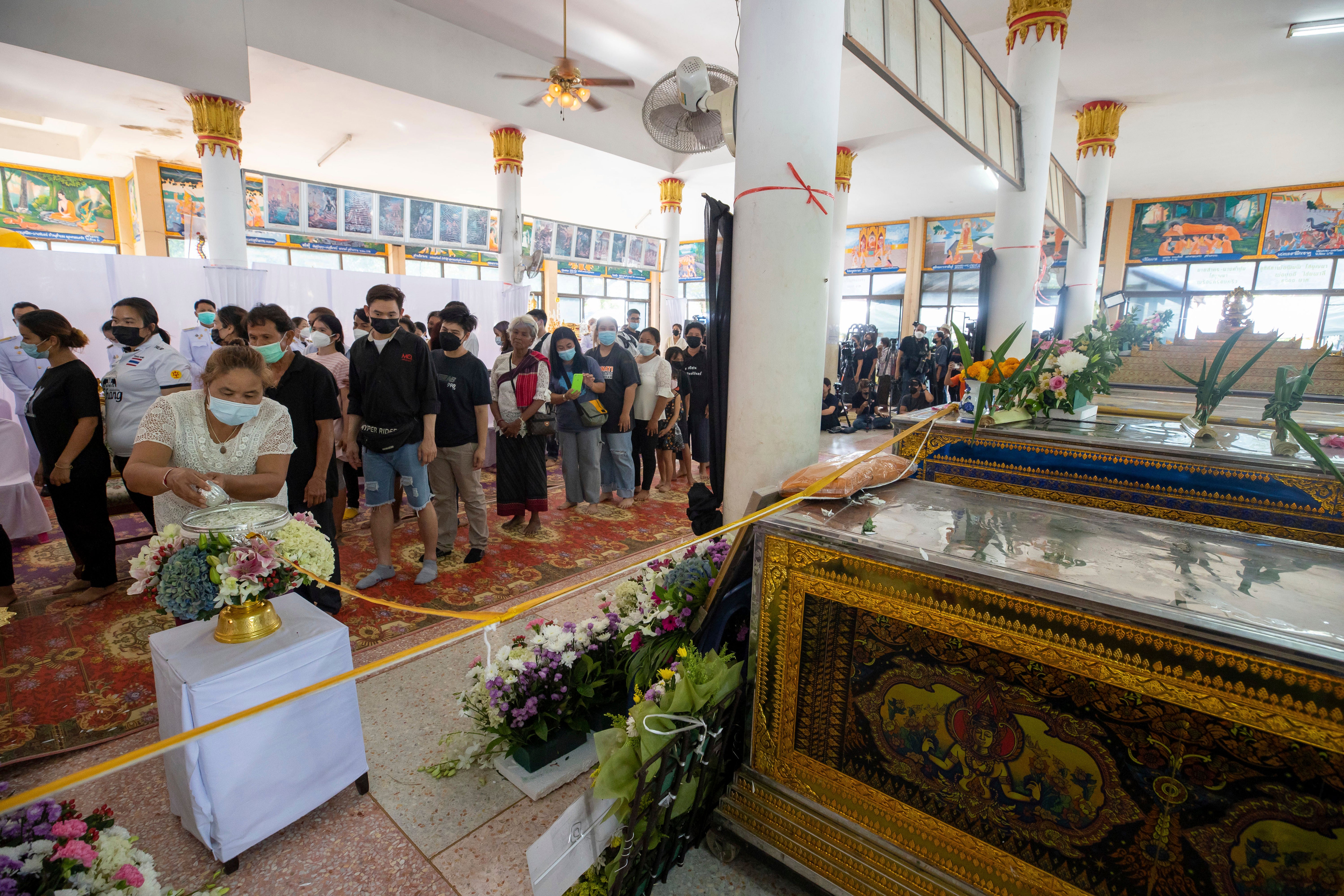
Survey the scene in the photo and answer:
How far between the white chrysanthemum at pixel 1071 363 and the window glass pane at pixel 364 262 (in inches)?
609

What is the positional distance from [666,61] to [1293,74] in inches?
329

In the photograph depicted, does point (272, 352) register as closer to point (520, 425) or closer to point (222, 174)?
point (520, 425)

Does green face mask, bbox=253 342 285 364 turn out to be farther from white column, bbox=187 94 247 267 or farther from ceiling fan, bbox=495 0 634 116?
white column, bbox=187 94 247 267

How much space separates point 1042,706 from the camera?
1236 mm

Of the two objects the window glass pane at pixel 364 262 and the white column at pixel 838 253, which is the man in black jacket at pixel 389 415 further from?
the window glass pane at pixel 364 262

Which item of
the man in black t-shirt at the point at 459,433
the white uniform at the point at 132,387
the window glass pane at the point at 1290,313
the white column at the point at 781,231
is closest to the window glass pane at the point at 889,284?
the window glass pane at the point at 1290,313

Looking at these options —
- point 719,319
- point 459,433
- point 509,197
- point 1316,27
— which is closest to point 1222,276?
point 1316,27

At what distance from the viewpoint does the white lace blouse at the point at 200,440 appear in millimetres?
1993

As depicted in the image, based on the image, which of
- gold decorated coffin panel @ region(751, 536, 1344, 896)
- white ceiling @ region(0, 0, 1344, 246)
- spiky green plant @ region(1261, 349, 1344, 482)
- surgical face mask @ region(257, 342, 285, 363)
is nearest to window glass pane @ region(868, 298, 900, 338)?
white ceiling @ region(0, 0, 1344, 246)

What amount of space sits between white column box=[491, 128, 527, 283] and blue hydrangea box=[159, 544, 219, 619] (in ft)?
27.2

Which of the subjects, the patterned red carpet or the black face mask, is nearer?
the patterned red carpet

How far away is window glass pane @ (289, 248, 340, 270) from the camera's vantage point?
14.1 meters

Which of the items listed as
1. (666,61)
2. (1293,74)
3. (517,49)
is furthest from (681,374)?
(1293,74)

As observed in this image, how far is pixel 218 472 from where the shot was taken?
80.0 inches
